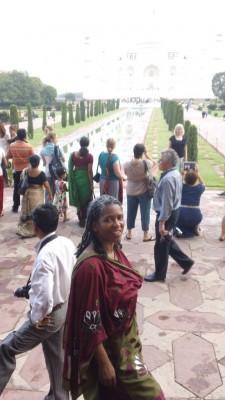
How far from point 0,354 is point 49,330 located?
25 centimetres

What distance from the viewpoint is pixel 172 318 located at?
9.96ft

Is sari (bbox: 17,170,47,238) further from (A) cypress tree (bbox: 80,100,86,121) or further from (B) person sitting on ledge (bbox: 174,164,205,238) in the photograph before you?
(A) cypress tree (bbox: 80,100,86,121)

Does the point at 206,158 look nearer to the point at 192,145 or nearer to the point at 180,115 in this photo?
the point at 192,145

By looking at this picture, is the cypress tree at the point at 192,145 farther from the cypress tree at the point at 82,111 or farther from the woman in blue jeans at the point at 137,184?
the cypress tree at the point at 82,111

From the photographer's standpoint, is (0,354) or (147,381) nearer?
(147,381)

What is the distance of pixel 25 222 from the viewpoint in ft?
15.8

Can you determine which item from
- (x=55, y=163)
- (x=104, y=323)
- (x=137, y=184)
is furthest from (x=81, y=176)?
(x=104, y=323)

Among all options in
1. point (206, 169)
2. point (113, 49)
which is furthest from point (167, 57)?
point (206, 169)

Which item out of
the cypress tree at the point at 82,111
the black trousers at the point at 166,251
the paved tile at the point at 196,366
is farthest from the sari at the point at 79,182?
the cypress tree at the point at 82,111

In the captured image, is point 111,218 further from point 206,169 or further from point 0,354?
point 206,169

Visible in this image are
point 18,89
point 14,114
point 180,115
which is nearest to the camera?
point 14,114

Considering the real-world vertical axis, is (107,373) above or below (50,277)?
below

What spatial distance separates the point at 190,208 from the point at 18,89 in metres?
35.5

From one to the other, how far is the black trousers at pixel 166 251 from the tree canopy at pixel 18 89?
3553 cm
